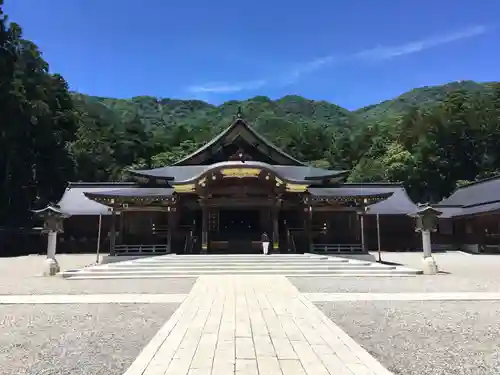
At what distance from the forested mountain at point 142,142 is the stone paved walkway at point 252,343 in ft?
105

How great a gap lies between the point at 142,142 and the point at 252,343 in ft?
205

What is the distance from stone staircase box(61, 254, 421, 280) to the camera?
12.5 metres

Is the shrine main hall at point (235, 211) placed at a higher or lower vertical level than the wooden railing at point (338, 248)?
higher

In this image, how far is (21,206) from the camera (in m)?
33.6

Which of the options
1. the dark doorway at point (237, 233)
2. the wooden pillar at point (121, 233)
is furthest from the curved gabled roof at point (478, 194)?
the wooden pillar at point (121, 233)

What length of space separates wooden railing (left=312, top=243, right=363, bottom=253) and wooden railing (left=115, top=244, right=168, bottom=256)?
25.6 ft

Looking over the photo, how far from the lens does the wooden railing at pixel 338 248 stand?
19703 millimetres

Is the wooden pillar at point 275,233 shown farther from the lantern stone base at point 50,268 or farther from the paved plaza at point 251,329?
the lantern stone base at point 50,268

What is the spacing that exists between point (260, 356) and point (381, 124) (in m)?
69.6

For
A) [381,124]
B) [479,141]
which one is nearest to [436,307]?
[479,141]

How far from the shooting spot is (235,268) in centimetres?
1338

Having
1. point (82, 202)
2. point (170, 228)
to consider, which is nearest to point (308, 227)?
point (170, 228)

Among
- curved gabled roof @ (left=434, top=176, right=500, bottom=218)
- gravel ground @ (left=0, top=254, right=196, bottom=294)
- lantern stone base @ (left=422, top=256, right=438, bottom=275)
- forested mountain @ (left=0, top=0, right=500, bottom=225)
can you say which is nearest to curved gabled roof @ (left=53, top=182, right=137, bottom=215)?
forested mountain @ (left=0, top=0, right=500, bottom=225)

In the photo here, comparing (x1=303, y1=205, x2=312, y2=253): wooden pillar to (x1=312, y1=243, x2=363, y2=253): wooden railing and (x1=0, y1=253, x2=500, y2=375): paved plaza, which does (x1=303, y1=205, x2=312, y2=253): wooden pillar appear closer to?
(x1=312, y1=243, x2=363, y2=253): wooden railing
